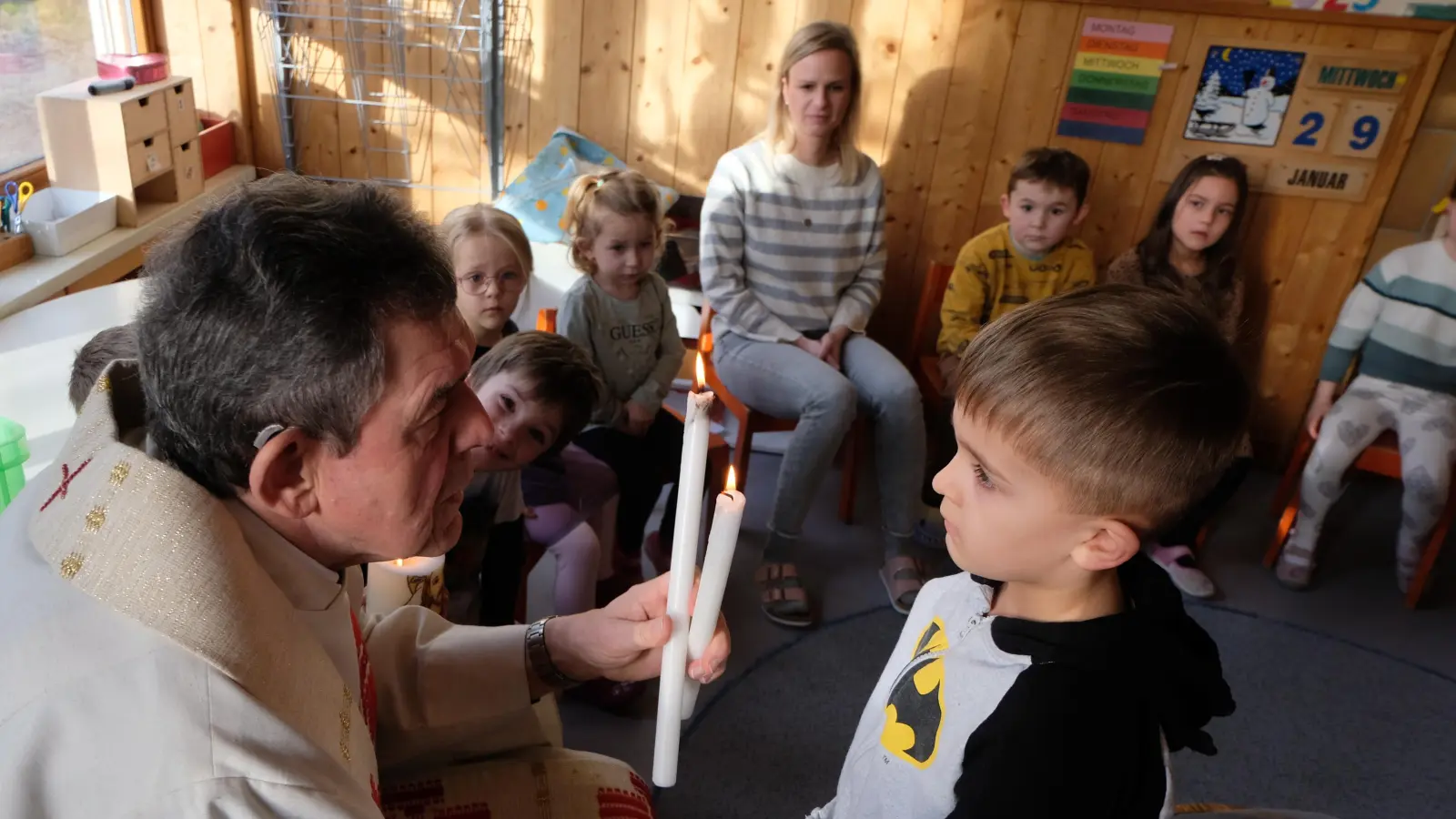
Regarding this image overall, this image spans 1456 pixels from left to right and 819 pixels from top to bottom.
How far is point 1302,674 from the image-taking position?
2373 mm

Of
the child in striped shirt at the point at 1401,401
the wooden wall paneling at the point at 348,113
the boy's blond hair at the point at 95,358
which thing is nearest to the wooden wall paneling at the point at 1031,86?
the child in striped shirt at the point at 1401,401

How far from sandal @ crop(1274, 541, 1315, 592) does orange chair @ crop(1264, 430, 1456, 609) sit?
0.27 ft

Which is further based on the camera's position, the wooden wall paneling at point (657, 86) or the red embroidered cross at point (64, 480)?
the wooden wall paneling at point (657, 86)

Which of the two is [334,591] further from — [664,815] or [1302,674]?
[1302,674]

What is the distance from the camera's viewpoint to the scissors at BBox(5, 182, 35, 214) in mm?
2320

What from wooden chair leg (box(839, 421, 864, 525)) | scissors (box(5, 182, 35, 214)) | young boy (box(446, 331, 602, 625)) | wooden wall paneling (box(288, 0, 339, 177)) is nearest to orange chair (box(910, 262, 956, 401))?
wooden chair leg (box(839, 421, 864, 525))

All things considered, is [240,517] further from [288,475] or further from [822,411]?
[822,411]

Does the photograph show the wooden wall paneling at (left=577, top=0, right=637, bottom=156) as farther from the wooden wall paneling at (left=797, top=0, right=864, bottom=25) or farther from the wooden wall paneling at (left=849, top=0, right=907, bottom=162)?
the wooden wall paneling at (left=849, top=0, right=907, bottom=162)

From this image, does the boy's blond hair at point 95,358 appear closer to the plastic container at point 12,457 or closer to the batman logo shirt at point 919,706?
Answer: the plastic container at point 12,457

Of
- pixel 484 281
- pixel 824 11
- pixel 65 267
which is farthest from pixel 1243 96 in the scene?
pixel 65 267

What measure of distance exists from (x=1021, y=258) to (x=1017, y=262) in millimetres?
16

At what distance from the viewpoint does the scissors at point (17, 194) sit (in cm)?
232

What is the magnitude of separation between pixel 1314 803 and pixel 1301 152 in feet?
6.70

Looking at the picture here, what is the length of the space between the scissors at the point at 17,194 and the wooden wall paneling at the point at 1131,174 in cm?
309
